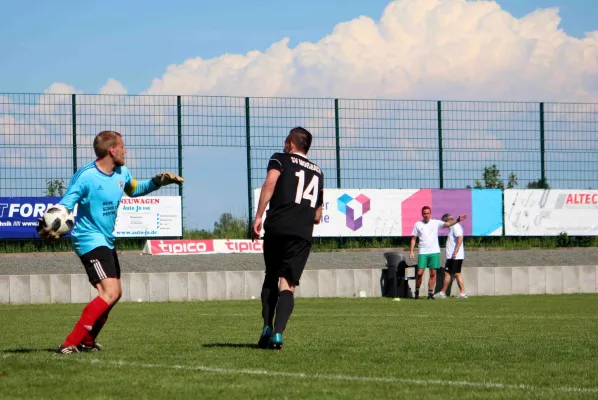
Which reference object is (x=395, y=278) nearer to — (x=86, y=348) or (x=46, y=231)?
(x=86, y=348)

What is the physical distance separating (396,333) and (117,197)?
398 centimetres

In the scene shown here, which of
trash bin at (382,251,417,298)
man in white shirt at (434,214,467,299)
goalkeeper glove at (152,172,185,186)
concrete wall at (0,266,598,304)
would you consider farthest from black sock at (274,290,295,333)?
trash bin at (382,251,417,298)

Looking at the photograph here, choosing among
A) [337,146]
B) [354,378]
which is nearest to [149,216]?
[337,146]

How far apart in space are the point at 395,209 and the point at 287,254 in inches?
879

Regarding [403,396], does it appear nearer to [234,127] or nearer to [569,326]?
[569,326]

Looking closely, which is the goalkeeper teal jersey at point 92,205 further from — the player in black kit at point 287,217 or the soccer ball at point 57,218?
the player in black kit at point 287,217

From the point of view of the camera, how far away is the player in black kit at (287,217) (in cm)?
913

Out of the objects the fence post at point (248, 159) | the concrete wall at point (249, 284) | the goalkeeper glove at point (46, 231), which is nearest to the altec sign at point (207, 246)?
the fence post at point (248, 159)

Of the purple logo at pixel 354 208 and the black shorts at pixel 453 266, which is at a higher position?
the purple logo at pixel 354 208

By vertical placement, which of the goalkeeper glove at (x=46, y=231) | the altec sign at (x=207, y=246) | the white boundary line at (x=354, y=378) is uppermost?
the goalkeeper glove at (x=46, y=231)

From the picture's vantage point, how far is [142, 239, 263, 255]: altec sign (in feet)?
97.3

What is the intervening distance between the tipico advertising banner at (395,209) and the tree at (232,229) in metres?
0.92

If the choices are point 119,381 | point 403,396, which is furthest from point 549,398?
point 119,381

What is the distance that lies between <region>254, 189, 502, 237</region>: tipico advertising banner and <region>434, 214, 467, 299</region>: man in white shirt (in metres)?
5.74
